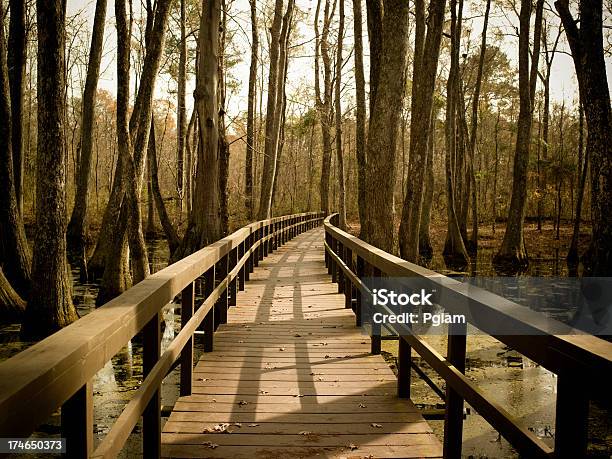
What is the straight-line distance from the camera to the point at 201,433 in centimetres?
345

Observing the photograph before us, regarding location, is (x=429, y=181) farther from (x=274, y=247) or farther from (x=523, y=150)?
(x=274, y=247)

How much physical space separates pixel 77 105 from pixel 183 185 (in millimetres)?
24370

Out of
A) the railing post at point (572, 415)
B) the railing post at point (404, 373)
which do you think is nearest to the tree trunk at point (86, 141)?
the railing post at point (404, 373)

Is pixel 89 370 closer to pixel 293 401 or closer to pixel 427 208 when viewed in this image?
pixel 293 401

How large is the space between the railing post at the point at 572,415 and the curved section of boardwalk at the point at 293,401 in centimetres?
161

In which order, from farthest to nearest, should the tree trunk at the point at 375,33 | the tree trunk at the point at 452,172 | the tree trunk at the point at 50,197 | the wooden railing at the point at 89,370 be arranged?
1. the tree trunk at the point at 452,172
2. the tree trunk at the point at 375,33
3. the tree trunk at the point at 50,197
4. the wooden railing at the point at 89,370

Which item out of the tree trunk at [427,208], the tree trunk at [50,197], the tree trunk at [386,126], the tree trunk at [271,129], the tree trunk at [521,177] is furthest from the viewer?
the tree trunk at [427,208]

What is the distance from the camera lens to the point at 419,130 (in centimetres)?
1133

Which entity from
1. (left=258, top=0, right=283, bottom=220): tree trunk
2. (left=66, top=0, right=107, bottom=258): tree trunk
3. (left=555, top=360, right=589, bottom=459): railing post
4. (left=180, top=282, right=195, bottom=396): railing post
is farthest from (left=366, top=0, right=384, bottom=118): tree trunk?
(left=258, top=0, right=283, bottom=220): tree trunk

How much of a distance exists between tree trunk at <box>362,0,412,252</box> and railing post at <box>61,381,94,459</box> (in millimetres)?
6849

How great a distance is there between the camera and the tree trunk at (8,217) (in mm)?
10570

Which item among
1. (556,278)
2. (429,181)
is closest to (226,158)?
(429,181)

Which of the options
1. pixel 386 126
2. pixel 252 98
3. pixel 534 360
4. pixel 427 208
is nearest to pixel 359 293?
pixel 386 126

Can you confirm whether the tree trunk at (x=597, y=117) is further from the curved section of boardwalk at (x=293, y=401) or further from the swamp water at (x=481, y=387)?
the curved section of boardwalk at (x=293, y=401)
